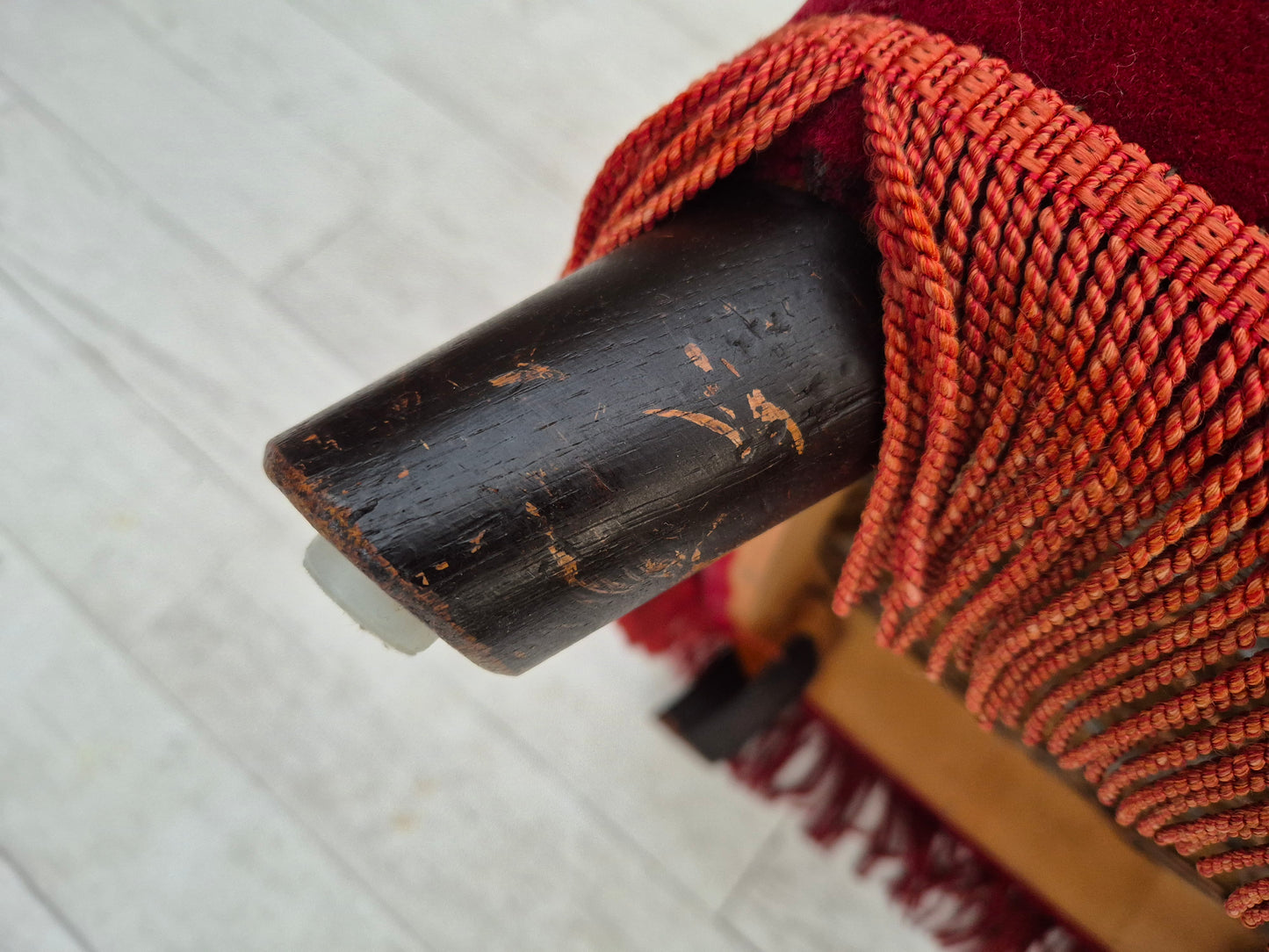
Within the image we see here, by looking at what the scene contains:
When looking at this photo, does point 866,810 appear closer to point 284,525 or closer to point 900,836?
point 900,836

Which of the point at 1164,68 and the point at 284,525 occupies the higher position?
the point at 1164,68

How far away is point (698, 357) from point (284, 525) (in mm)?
600

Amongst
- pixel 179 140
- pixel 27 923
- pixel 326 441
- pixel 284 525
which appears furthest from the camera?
pixel 179 140

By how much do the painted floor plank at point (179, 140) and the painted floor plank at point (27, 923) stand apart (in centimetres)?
54

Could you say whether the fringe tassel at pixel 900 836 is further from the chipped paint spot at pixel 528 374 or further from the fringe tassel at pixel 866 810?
the chipped paint spot at pixel 528 374

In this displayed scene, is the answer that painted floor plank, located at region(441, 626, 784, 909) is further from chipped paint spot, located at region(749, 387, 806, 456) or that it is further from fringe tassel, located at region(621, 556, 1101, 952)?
chipped paint spot, located at region(749, 387, 806, 456)

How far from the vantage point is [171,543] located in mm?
832

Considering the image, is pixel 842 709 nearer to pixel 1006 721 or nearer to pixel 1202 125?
pixel 1006 721

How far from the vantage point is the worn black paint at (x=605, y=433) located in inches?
12.5

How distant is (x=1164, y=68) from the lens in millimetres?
334

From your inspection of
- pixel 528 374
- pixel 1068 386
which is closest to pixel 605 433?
pixel 528 374

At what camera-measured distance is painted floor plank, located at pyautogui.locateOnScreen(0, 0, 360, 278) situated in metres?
0.95

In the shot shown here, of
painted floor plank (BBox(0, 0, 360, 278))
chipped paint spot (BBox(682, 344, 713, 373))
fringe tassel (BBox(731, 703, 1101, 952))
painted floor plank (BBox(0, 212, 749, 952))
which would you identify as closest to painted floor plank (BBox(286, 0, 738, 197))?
painted floor plank (BBox(0, 0, 360, 278))

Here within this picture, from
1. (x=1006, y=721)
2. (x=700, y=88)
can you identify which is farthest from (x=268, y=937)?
(x=700, y=88)
